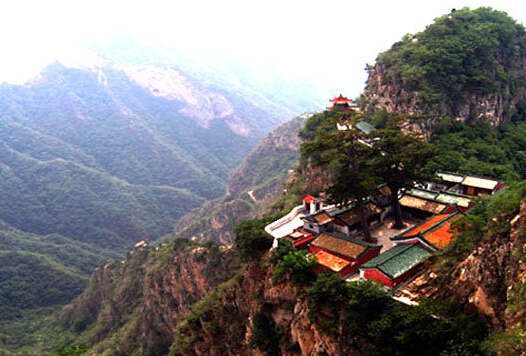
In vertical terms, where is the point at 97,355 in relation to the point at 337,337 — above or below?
below

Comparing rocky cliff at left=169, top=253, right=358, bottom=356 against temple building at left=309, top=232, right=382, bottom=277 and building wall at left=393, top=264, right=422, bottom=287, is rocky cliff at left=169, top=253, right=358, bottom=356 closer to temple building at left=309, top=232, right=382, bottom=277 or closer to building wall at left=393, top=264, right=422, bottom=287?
temple building at left=309, top=232, right=382, bottom=277

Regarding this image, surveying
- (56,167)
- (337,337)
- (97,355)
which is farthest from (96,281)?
(56,167)

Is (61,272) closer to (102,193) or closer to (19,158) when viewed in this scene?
(102,193)

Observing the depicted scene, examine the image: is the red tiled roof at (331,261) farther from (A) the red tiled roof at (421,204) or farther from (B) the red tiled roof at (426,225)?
(A) the red tiled roof at (421,204)

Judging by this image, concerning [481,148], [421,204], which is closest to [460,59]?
[481,148]

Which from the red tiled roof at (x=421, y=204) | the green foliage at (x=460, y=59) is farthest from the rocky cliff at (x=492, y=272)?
the green foliage at (x=460, y=59)

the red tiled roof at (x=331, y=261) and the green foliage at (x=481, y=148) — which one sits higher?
the red tiled roof at (x=331, y=261)
